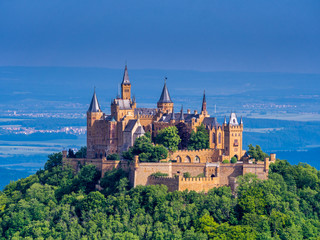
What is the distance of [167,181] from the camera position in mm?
76375

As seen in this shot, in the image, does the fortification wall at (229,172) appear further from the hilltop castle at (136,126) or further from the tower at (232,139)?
the tower at (232,139)

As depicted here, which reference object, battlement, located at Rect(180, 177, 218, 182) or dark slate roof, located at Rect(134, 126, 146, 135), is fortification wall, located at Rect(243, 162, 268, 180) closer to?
battlement, located at Rect(180, 177, 218, 182)

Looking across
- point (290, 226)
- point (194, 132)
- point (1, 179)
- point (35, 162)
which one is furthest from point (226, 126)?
point (35, 162)

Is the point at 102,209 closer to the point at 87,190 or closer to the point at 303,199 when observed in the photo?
the point at 87,190

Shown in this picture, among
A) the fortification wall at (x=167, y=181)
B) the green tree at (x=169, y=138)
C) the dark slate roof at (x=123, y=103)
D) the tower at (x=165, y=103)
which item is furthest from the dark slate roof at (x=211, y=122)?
the fortification wall at (x=167, y=181)

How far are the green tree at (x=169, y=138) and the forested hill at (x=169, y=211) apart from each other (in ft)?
23.4

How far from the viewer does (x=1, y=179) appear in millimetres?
148375

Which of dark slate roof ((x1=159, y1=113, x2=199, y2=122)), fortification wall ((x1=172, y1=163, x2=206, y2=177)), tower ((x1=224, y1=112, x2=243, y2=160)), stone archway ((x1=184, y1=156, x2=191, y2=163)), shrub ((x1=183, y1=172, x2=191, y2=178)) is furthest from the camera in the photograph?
dark slate roof ((x1=159, y1=113, x2=199, y2=122))

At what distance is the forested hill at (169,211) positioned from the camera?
71625 mm

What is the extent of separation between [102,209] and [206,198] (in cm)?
976

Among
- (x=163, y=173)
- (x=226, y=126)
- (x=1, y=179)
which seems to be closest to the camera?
(x=163, y=173)

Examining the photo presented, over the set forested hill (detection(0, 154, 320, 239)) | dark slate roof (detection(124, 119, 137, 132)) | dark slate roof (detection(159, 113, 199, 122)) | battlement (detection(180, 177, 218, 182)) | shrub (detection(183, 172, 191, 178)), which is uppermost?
dark slate roof (detection(159, 113, 199, 122))

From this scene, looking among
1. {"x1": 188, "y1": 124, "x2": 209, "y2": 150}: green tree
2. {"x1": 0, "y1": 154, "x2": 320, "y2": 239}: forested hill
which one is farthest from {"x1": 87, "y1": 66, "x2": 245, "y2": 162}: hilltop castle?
{"x1": 0, "y1": 154, "x2": 320, "y2": 239}: forested hill

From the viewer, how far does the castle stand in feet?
255
